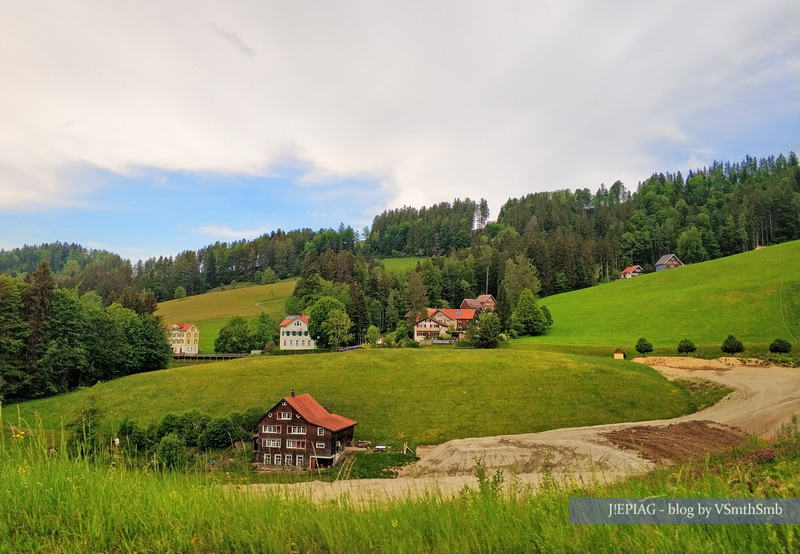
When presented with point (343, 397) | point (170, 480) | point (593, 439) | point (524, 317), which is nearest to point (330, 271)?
point (524, 317)

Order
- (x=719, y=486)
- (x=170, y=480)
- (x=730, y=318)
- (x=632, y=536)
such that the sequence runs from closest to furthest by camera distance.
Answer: (x=632, y=536)
(x=719, y=486)
(x=170, y=480)
(x=730, y=318)

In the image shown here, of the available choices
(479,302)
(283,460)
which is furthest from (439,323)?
(283,460)

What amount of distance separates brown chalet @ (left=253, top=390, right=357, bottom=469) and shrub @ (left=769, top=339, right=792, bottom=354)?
52612 mm

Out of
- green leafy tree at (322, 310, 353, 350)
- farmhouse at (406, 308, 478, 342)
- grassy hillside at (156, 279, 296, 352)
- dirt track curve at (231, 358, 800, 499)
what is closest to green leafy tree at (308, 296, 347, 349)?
green leafy tree at (322, 310, 353, 350)

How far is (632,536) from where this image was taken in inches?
169

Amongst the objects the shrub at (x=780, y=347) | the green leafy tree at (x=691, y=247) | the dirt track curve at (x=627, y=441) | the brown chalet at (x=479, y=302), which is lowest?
the dirt track curve at (x=627, y=441)

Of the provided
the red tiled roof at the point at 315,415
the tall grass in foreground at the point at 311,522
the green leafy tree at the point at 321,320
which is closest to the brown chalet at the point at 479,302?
the green leafy tree at the point at 321,320

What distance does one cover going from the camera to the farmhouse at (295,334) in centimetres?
9856

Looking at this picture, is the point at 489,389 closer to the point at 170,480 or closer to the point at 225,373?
the point at 225,373

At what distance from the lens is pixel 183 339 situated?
108312 millimetres

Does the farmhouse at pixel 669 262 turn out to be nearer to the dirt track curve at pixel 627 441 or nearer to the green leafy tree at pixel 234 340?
the dirt track curve at pixel 627 441

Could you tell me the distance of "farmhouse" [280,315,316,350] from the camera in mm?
98562

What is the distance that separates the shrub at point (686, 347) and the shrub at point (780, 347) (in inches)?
310

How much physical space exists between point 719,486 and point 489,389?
43541 millimetres
